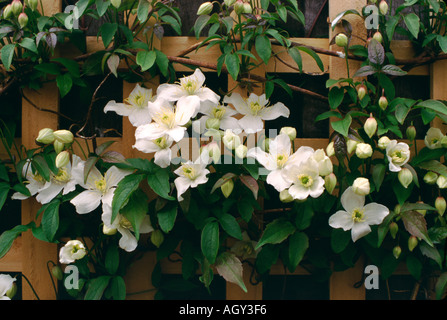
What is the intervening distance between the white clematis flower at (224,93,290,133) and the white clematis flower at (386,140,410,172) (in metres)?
0.28

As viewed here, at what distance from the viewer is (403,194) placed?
100 centimetres

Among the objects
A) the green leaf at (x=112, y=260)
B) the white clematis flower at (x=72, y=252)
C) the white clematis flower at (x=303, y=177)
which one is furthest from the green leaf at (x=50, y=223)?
the white clematis flower at (x=303, y=177)

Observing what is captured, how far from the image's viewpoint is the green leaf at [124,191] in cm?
91

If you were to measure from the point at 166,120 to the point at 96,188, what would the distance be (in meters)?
0.25

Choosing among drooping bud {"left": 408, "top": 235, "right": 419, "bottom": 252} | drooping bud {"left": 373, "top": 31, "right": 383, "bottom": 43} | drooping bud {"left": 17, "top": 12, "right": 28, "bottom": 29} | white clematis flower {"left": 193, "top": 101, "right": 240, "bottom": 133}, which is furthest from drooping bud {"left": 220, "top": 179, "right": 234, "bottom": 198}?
drooping bud {"left": 17, "top": 12, "right": 28, "bottom": 29}

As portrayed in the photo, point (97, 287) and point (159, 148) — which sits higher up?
point (159, 148)

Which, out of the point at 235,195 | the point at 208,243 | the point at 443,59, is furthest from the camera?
the point at 443,59

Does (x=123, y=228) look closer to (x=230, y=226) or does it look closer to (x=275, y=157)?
(x=230, y=226)

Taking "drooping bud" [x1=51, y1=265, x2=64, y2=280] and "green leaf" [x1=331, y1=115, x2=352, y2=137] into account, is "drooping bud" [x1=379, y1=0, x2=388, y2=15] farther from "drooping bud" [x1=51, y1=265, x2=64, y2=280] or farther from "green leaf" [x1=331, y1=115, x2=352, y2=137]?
"drooping bud" [x1=51, y1=265, x2=64, y2=280]

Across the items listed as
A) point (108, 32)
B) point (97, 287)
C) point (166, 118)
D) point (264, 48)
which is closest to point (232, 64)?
point (264, 48)

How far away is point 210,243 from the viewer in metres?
0.94
